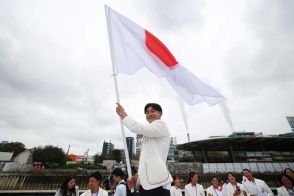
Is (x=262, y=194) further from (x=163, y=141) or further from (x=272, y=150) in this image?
(x=272, y=150)

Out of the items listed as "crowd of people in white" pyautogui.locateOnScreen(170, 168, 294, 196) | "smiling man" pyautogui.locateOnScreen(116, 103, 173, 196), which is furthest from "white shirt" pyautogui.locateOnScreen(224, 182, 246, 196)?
"smiling man" pyautogui.locateOnScreen(116, 103, 173, 196)

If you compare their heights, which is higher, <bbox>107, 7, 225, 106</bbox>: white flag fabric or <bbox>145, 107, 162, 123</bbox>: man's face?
<bbox>107, 7, 225, 106</bbox>: white flag fabric

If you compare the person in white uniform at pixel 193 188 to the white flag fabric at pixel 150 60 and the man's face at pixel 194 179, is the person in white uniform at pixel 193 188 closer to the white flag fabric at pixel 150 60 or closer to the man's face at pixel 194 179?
the man's face at pixel 194 179

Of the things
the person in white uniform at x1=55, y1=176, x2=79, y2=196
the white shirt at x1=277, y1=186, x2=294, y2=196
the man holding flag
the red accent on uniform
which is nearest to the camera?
the man holding flag

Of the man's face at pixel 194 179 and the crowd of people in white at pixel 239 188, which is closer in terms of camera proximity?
the crowd of people in white at pixel 239 188

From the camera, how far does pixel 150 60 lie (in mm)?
3377

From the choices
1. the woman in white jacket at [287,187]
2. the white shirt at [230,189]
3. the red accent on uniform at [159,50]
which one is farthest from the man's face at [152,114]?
the white shirt at [230,189]

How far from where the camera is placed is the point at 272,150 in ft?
129

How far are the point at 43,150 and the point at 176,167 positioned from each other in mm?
40081

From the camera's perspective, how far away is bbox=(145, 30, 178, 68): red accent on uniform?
11.4ft

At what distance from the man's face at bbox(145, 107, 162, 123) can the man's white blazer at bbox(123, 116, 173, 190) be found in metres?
0.14

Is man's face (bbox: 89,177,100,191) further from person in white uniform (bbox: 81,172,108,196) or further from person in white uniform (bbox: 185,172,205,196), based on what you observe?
person in white uniform (bbox: 185,172,205,196)

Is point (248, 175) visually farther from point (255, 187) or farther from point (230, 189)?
point (230, 189)

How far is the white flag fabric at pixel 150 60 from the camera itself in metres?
3.25
